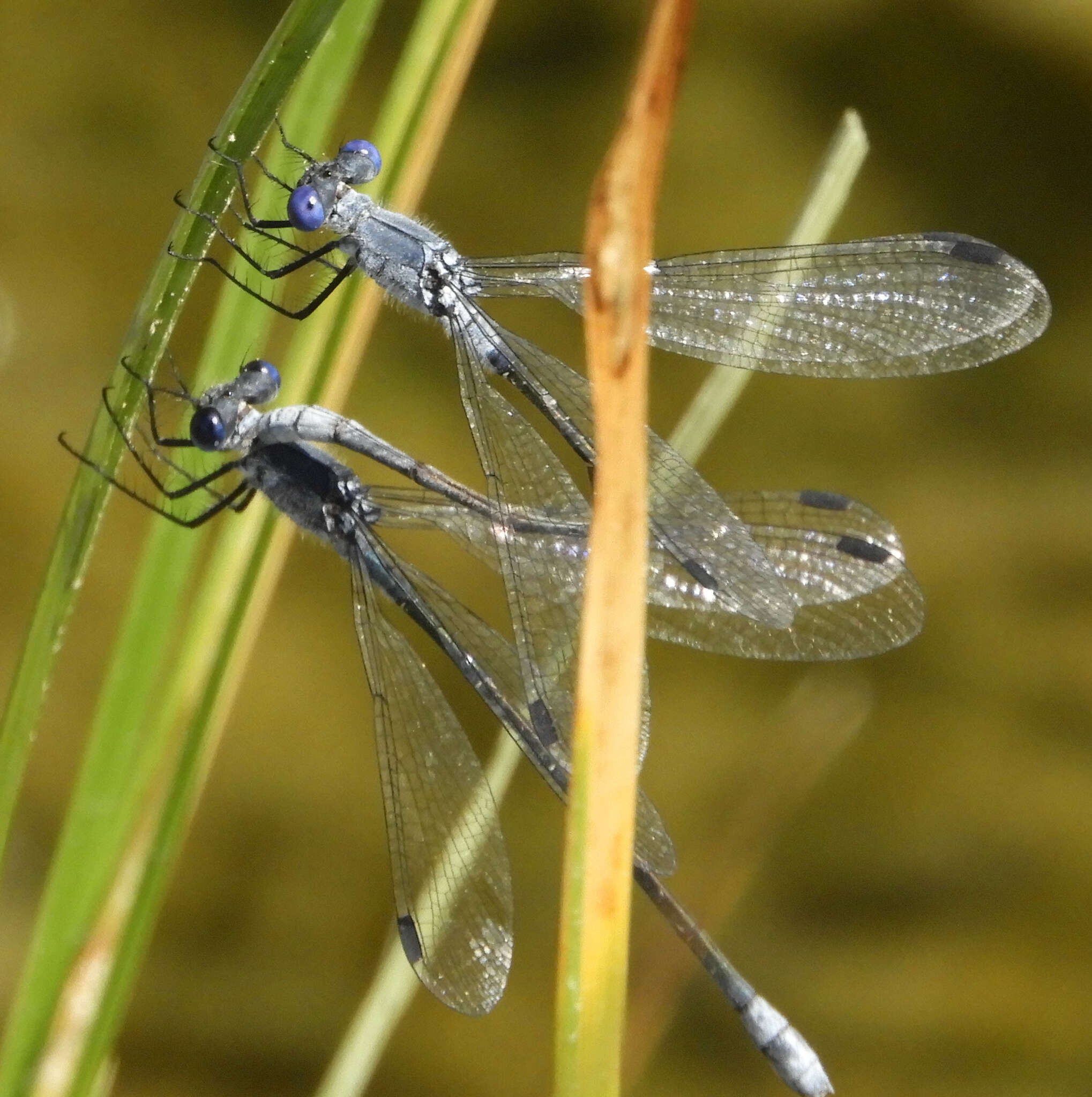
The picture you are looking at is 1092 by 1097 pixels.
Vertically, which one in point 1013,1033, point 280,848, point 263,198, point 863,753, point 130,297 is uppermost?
point 130,297

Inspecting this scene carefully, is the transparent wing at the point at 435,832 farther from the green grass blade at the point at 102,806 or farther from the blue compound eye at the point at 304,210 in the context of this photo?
the blue compound eye at the point at 304,210

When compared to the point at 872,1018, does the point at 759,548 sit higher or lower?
higher

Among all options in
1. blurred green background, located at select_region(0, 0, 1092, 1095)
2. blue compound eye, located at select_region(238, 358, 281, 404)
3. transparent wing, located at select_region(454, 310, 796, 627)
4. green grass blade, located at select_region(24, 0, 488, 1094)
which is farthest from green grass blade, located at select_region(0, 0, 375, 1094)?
blurred green background, located at select_region(0, 0, 1092, 1095)

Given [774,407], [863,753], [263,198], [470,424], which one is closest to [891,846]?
[863,753]

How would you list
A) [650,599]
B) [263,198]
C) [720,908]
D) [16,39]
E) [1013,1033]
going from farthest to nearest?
[16,39] → [1013,1033] → [720,908] → [650,599] → [263,198]

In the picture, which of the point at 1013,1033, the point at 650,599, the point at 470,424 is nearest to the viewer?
the point at 470,424

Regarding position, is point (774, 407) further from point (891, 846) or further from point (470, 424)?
point (470, 424)

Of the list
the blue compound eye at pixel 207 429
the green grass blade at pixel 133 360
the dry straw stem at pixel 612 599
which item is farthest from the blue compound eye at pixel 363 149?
the dry straw stem at pixel 612 599
